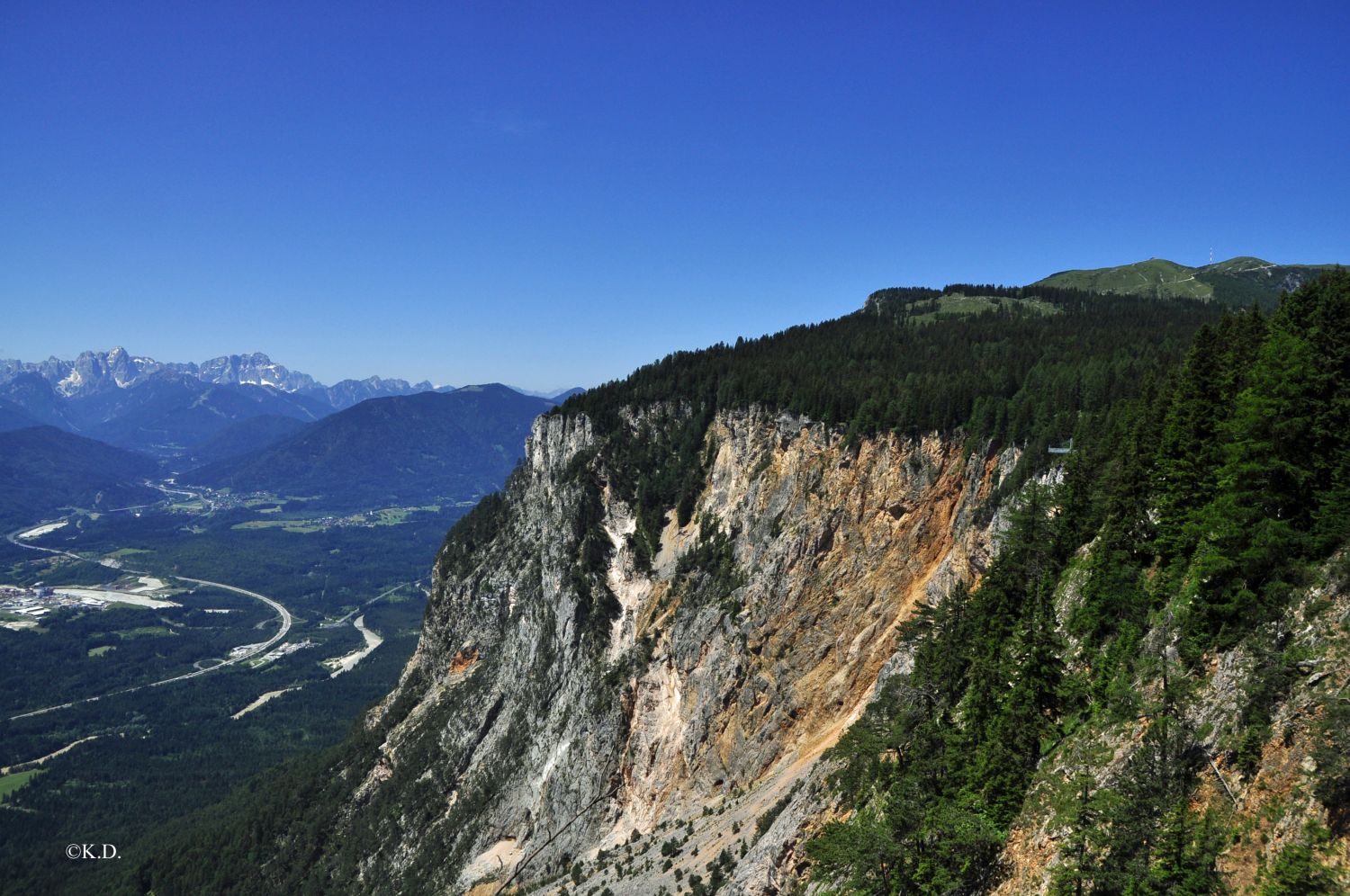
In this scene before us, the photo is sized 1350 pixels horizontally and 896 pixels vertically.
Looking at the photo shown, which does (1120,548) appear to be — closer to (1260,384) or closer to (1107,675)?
(1107,675)

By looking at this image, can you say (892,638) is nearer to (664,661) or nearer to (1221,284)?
(664,661)

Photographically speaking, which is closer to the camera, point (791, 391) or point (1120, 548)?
point (1120, 548)

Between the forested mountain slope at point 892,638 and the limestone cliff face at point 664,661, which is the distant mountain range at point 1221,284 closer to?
the forested mountain slope at point 892,638

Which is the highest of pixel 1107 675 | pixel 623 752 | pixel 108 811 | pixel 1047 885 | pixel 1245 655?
pixel 1245 655

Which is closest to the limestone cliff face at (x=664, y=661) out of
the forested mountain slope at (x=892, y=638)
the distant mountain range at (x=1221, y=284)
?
the forested mountain slope at (x=892, y=638)

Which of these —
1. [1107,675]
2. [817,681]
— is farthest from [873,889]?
[817,681]

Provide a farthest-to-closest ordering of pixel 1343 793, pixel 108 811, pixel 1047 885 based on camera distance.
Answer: pixel 108 811 < pixel 1047 885 < pixel 1343 793

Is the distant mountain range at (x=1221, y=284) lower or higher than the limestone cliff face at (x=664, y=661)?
higher

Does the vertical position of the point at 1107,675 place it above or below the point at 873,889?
above
